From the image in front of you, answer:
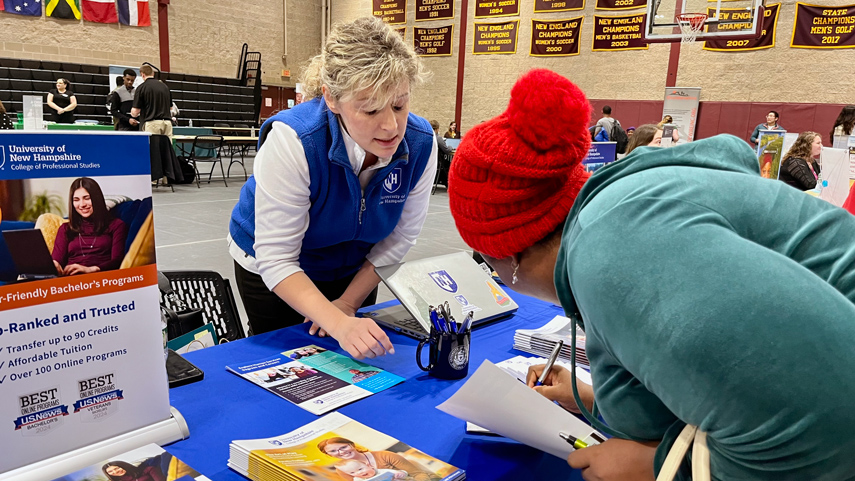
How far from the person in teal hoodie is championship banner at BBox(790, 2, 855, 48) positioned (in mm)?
10329

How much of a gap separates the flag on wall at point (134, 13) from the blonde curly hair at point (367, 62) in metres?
12.3

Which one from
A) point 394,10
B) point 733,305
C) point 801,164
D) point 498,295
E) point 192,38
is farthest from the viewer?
point 394,10

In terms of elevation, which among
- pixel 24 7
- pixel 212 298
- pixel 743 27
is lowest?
pixel 212 298

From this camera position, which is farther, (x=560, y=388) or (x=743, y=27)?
(x=743, y=27)

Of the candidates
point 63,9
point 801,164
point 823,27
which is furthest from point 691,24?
point 63,9

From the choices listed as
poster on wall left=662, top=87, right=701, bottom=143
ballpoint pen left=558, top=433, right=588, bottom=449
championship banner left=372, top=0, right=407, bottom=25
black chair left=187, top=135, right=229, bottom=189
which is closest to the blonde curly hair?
ballpoint pen left=558, top=433, right=588, bottom=449

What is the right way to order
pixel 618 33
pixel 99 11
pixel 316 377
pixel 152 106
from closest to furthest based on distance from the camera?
pixel 316 377 → pixel 152 106 → pixel 618 33 → pixel 99 11

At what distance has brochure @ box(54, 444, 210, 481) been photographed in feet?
2.60

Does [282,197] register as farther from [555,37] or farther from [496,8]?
[496,8]

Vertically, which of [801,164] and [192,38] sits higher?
[192,38]

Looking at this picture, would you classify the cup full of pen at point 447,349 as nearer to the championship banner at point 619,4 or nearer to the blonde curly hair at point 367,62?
the blonde curly hair at point 367,62

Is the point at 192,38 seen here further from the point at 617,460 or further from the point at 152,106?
the point at 617,460

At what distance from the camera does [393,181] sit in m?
1.49

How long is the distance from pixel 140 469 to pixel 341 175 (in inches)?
30.5
